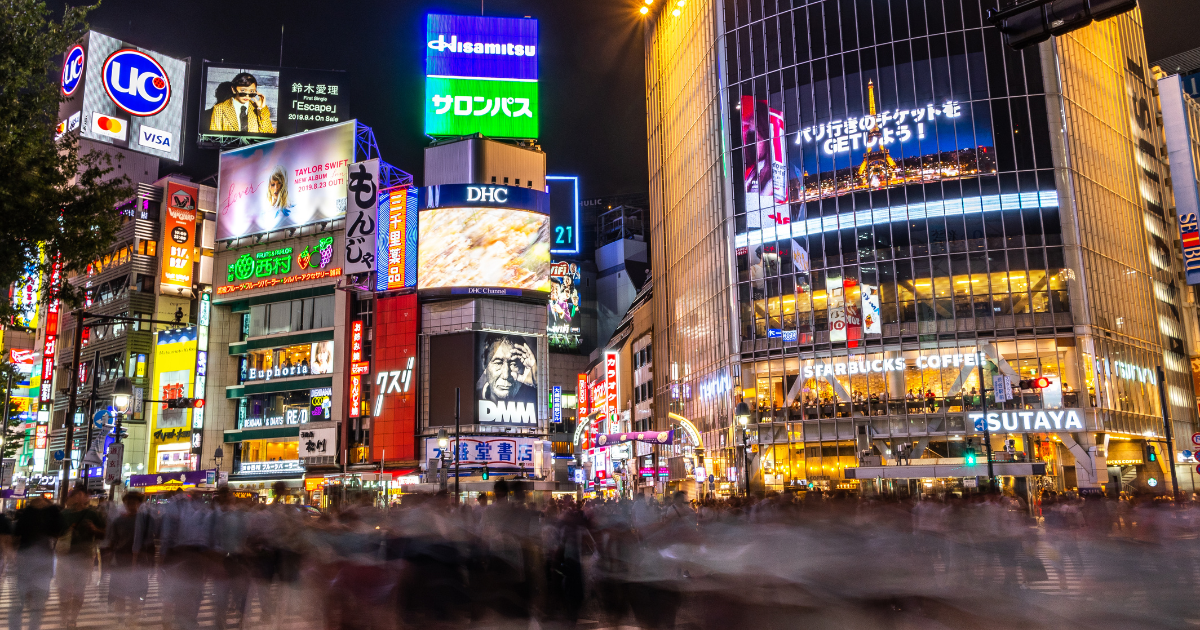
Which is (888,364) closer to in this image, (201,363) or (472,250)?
(472,250)

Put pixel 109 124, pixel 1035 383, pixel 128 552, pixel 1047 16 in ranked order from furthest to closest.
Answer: pixel 109 124 → pixel 1035 383 → pixel 128 552 → pixel 1047 16

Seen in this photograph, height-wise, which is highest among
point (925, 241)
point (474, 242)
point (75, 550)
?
point (474, 242)

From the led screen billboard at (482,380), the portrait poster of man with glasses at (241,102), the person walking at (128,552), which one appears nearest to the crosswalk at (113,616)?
the person walking at (128,552)

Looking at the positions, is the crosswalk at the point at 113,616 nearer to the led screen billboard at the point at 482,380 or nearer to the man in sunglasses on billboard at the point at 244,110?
the led screen billboard at the point at 482,380

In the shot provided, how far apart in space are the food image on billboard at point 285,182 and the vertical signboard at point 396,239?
5.13m

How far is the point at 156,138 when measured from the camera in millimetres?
77375

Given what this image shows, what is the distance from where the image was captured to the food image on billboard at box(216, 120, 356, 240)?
232 ft

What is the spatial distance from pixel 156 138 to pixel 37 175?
68.3 m

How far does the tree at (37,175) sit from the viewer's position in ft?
54.5

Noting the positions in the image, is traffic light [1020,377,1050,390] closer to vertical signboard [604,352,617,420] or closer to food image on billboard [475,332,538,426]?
vertical signboard [604,352,617,420]

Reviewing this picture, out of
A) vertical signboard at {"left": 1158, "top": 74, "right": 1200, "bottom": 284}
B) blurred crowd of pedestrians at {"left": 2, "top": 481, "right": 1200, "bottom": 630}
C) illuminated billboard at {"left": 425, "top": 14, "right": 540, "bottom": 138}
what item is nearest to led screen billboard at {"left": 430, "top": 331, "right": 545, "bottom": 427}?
illuminated billboard at {"left": 425, "top": 14, "right": 540, "bottom": 138}

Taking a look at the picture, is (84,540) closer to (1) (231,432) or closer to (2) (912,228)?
(2) (912,228)

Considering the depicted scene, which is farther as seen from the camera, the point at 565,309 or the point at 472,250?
the point at 565,309

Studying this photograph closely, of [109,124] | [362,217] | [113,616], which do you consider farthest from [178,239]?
[113,616]
